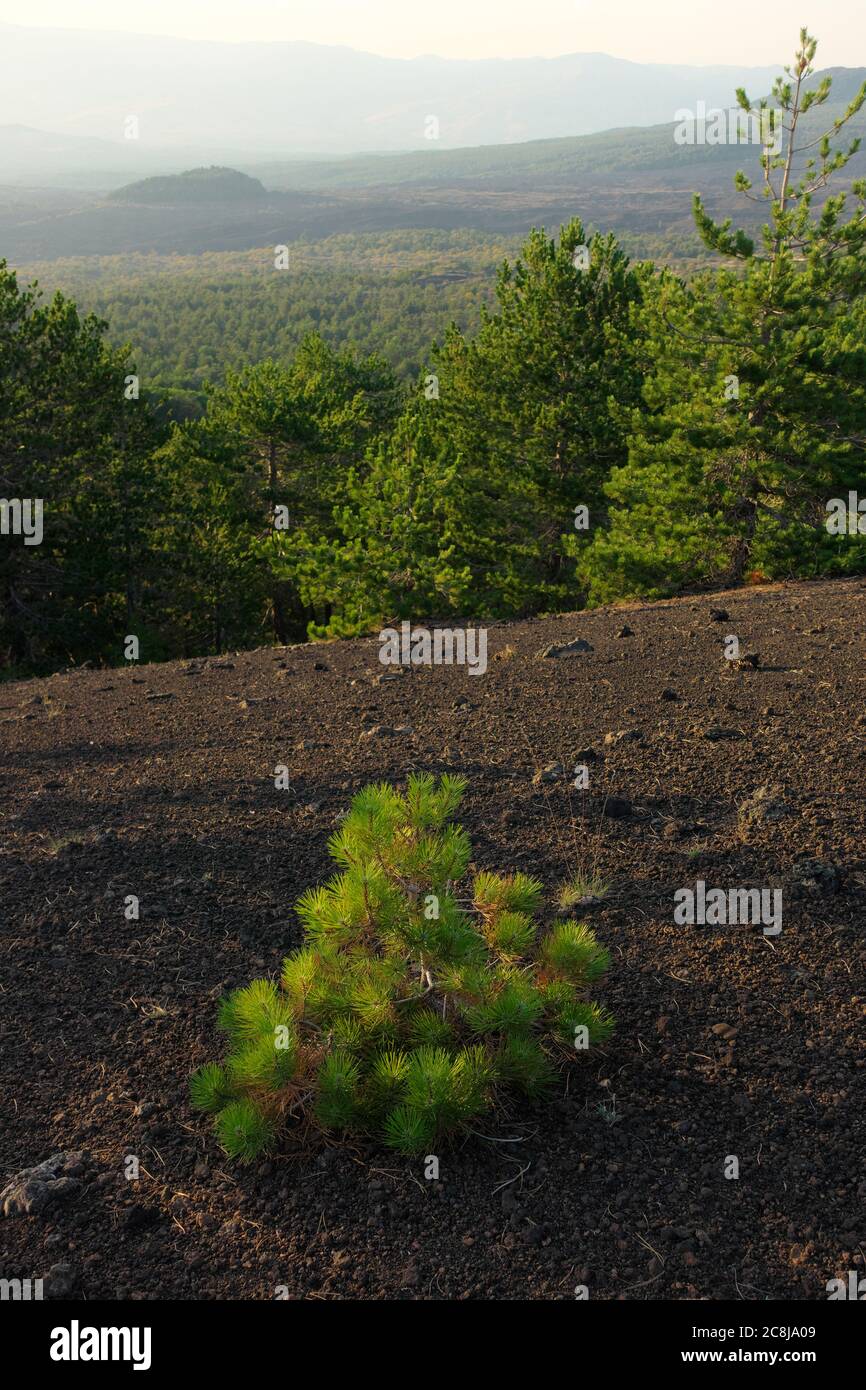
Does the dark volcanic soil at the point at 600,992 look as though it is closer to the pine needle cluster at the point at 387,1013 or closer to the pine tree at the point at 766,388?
the pine needle cluster at the point at 387,1013

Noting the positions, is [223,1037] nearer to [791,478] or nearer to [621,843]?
[621,843]

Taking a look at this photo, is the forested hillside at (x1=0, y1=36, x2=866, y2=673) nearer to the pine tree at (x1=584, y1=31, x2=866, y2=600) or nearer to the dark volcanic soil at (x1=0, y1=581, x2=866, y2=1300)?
the pine tree at (x1=584, y1=31, x2=866, y2=600)

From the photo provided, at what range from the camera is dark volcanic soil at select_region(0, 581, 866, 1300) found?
2771 mm

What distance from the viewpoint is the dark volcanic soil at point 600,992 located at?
109 inches

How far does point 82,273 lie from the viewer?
527 feet

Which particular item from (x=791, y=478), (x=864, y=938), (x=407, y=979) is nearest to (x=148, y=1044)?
(x=407, y=979)

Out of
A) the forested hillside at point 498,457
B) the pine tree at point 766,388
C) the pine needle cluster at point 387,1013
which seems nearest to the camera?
the pine needle cluster at point 387,1013

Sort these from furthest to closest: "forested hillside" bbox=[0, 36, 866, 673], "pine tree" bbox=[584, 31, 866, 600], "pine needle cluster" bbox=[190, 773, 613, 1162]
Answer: "forested hillside" bbox=[0, 36, 866, 673] → "pine tree" bbox=[584, 31, 866, 600] → "pine needle cluster" bbox=[190, 773, 613, 1162]

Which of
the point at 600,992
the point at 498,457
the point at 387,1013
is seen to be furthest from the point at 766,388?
the point at 387,1013

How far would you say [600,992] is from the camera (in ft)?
12.4

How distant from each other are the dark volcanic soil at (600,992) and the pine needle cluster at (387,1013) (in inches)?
7.7

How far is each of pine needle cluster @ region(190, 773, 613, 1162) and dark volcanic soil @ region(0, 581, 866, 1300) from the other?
0.20 meters

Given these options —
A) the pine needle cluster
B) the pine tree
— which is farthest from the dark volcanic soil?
the pine tree

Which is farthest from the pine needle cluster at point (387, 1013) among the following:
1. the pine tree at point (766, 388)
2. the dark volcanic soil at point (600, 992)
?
the pine tree at point (766, 388)
